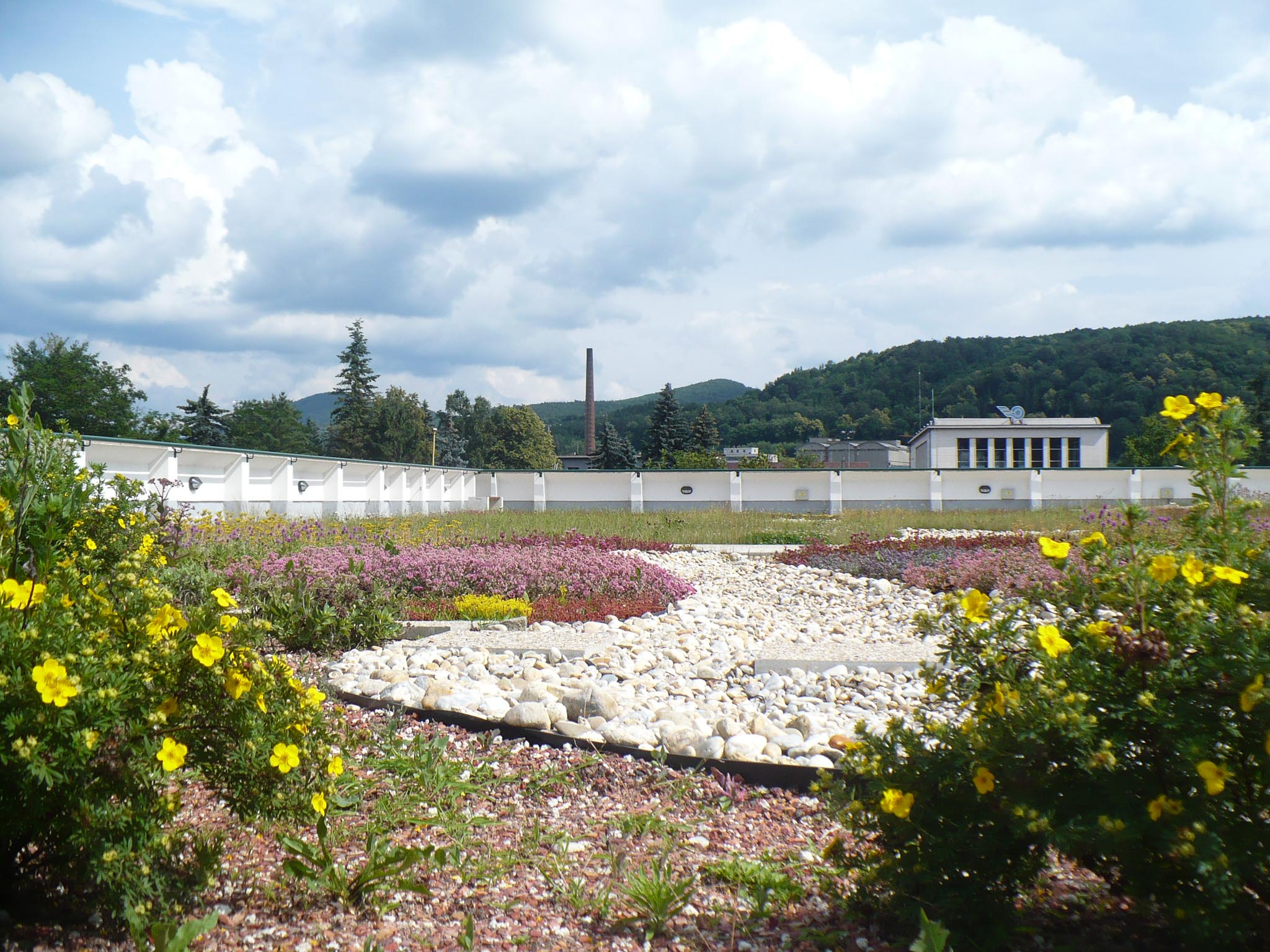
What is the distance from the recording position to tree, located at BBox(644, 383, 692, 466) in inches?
2525

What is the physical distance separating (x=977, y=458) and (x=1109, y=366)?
79.3ft

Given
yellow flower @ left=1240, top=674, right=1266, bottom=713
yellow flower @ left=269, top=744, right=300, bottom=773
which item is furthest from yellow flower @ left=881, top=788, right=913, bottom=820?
yellow flower @ left=269, top=744, right=300, bottom=773

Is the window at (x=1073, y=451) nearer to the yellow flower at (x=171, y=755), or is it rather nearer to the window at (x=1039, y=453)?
the window at (x=1039, y=453)

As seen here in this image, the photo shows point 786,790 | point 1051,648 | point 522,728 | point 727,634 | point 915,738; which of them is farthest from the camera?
point 727,634

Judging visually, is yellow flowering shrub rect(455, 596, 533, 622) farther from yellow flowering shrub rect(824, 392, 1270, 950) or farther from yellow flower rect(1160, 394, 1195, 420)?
yellow flower rect(1160, 394, 1195, 420)

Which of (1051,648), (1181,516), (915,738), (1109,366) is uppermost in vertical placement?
(1109,366)

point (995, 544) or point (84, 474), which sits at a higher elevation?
point (84, 474)

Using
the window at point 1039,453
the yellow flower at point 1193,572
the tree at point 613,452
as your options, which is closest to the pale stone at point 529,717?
the yellow flower at point 1193,572

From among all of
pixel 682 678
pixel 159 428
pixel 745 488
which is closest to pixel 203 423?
pixel 159 428

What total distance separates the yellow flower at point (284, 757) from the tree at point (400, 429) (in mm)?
60495

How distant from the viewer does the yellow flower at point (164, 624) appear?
7.29 ft

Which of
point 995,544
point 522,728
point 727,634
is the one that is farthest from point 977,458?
point 522,728

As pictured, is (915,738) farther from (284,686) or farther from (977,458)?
(977,458)

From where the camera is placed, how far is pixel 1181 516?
7.22 feet
